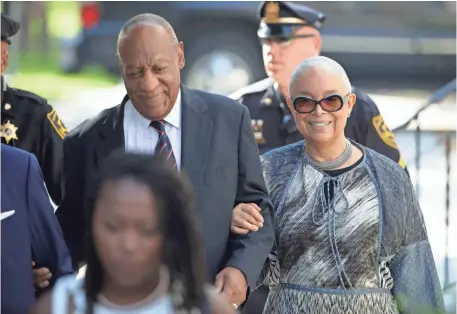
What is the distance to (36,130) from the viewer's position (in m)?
5.16

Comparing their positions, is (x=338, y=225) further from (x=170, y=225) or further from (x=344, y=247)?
(x=170, y=225)

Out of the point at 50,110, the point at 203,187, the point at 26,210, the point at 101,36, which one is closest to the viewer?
the point at 26,210

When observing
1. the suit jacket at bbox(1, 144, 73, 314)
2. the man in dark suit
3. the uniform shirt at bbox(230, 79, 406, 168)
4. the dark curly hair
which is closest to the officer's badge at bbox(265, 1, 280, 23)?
the uniform shirt at bbox(230, 79, 406, 168)

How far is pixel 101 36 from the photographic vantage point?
1401cm

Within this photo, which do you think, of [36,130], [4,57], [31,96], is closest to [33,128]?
[36,130]

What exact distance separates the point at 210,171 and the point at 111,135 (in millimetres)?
370

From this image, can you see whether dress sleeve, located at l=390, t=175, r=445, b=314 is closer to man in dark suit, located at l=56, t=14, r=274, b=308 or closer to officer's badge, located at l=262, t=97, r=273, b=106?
man in dark suit, located at l=56, t=14, r=274, b=308

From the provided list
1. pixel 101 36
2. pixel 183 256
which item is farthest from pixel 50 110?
pixel 101 36

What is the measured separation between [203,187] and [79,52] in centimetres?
1035

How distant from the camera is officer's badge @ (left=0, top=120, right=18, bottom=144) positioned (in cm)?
509

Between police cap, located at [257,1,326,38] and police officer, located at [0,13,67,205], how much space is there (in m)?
1.77

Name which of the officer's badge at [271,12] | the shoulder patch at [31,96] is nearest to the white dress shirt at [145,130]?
the shoulder patch at [31,96]

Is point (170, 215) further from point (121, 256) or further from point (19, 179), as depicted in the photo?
point (19, 179)

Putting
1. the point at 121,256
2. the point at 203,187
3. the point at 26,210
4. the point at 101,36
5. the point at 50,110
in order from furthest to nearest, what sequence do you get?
the point at 101,36 < the point at 50,110 < the point at 203,187 < the point at 26,210 < the point at 121,256
